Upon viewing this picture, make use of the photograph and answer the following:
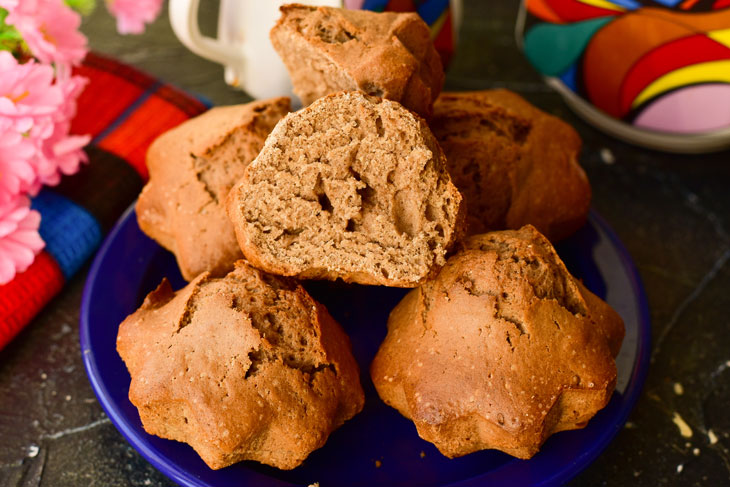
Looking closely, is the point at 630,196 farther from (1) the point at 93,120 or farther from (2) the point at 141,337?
(1) the point at 93,120

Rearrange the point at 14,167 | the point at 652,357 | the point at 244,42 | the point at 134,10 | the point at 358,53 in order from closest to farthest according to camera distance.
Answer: the point at 358,53, the point at 14,167, the point at 652,357, the point at 244,42, the point at 134,10

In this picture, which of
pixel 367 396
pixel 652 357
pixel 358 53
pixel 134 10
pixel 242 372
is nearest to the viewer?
pixel 242 372

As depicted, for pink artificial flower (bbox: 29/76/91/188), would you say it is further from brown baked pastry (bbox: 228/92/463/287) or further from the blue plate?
brown baked pastry (bbox: 228/92/463/287)

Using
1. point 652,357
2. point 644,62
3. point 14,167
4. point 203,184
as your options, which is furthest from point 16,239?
point 644,62

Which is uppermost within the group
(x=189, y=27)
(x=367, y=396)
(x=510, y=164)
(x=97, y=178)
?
(x=189, y=27)

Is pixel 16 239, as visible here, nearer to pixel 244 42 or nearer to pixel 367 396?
pixel 244 42

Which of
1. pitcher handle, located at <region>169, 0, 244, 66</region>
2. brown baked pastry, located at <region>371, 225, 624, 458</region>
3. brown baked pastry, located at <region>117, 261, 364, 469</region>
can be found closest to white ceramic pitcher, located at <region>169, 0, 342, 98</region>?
pitcher handle, located at <region>169, 0, 244, 66</region>

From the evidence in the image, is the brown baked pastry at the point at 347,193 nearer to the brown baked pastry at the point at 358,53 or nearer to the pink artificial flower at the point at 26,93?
the brown baked pastry at the point at 358,53
